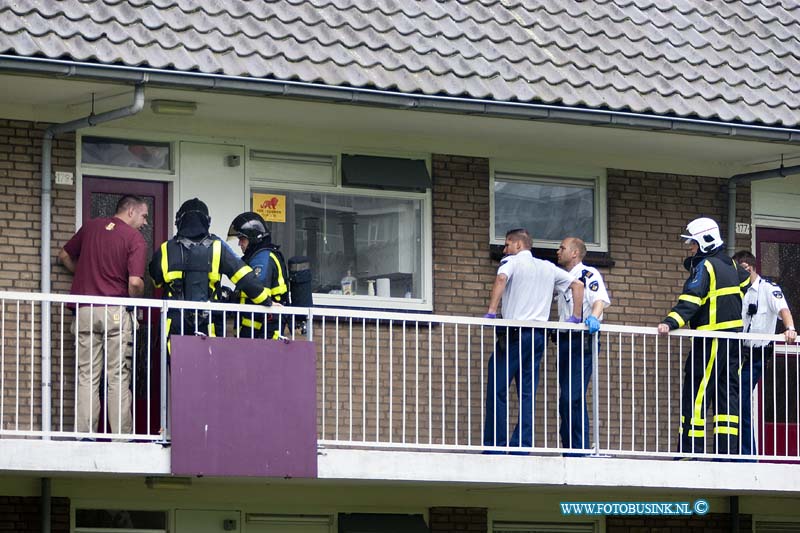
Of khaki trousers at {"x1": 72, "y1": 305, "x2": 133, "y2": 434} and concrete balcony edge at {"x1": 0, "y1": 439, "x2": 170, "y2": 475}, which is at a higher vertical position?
khaki trousers at {"x1": 72, "y1": 305, "x2": 133, "y2": 434}

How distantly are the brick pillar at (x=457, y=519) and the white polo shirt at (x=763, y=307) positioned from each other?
2.78 metres

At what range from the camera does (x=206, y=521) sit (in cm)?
1672

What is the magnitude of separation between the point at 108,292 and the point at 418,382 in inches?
114

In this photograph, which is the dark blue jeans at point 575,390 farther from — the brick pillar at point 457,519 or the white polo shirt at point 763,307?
the white polo shirt at point 763,307

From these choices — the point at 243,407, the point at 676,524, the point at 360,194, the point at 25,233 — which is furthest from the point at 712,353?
the point at 25,233

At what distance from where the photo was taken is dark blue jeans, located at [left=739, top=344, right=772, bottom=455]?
1675 centimetres

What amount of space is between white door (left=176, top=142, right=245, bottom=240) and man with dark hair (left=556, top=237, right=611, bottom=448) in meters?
2.74

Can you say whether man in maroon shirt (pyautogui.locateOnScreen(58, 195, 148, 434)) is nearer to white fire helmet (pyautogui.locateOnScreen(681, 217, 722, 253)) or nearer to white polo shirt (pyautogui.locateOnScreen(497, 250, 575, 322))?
white polo shirt (pyautogui.locateOnScreen(497, 250, 575, 322))

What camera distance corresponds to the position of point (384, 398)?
1697 cm

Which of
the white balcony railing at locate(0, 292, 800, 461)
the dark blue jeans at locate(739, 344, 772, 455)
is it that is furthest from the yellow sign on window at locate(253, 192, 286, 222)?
the dark blue jeans at locate(739, 344, 772, 455)

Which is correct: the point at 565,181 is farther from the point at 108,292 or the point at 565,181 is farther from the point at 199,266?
the point at 108,292

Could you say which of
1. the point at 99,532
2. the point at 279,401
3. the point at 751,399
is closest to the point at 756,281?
the point at 751,399

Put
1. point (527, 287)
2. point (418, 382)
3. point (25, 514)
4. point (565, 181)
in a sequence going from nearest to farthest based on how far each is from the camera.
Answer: point (25, 514), point (527, 287), point (418, 382), point (565, 181)

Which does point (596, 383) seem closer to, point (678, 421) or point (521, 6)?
point (678, 421)
